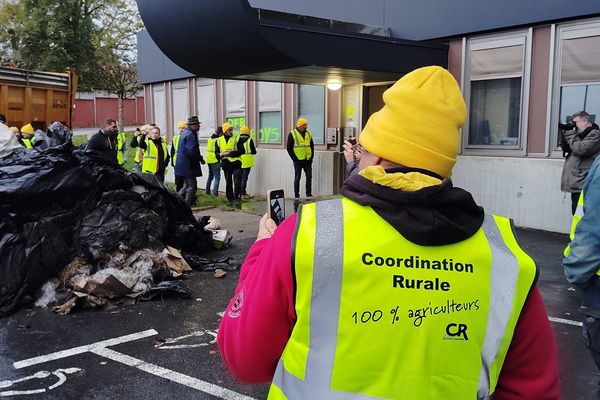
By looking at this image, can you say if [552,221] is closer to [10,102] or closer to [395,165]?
[395,165]

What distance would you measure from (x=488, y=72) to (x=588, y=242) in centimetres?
692

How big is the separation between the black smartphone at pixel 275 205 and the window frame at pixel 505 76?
7.37 metres

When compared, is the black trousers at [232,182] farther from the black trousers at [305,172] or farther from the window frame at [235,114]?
the window frame at [235,114]

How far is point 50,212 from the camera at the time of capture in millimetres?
5648

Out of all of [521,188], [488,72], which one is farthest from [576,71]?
[521,188]

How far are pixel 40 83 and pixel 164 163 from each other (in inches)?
133

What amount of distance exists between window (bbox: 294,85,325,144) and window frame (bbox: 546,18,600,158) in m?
4.96

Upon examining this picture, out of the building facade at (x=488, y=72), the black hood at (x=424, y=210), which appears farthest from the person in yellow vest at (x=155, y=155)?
the black hood at (x=424, y=210)

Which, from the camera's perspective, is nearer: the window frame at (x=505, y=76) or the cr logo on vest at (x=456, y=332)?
the cr logo on vest at (x=456, y=332)

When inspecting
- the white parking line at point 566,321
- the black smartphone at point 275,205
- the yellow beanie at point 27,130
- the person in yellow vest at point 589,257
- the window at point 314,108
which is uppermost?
the window at point 314,108

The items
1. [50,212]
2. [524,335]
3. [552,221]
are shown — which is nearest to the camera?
[524,335]

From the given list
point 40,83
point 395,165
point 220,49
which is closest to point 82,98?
point 40,83

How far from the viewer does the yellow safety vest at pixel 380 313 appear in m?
1.23

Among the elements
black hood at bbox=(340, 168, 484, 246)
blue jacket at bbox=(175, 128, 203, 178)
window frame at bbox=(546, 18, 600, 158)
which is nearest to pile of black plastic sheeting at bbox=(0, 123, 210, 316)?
blue jacket at bbox=(175, 128, 203, 178)
